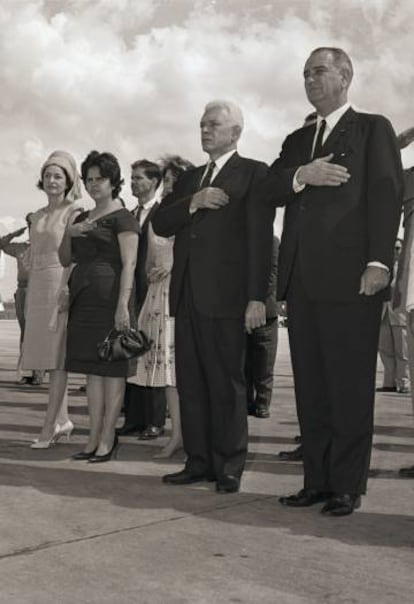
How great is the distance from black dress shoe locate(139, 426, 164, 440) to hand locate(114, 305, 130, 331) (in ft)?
3.90

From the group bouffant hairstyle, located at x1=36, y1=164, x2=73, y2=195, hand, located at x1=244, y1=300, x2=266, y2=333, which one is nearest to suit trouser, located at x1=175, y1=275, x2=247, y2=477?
hand, located at x1=244, y1=300, x2=266, y2=333

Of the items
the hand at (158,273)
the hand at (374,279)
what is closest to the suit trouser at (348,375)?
the hand at (374,279)

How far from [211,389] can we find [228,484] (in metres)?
0.46

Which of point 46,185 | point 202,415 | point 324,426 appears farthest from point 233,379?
point 46,185

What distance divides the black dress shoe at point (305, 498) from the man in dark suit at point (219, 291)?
1.08 feet

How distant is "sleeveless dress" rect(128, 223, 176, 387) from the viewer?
18.1 feet

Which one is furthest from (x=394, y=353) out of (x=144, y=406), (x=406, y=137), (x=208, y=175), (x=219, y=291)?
(x=219, y=291)

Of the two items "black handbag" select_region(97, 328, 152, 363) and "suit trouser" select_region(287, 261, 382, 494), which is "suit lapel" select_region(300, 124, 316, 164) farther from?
"black handbag" select_region(97, 328, 152, 363)

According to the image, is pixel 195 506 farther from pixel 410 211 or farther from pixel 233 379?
pixel 410 211

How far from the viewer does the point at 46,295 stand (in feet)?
17.5

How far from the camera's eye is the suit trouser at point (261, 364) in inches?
286

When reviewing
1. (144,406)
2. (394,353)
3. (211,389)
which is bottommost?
(144,406)

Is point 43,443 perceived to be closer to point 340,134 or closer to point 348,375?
point 348,375

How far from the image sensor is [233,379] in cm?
416
